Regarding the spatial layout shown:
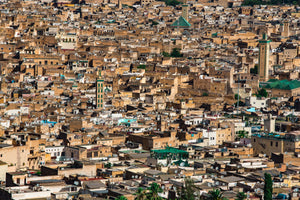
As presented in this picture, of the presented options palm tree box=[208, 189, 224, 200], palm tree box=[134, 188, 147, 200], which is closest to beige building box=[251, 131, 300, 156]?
palm tree box=[208, 189, 224, 200]

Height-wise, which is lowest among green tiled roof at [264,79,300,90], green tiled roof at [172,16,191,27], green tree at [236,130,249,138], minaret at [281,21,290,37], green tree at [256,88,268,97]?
green tree at [236,130,249,138]

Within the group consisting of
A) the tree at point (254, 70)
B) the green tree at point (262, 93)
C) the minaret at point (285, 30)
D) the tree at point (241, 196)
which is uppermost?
the minaret at point (285, 30)

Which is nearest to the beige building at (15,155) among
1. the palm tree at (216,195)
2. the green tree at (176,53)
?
the palm tree at (216,195)

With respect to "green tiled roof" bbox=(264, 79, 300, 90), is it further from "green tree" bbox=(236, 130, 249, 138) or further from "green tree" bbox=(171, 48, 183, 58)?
"green tree" bbox=(236, 130, 249, 138)

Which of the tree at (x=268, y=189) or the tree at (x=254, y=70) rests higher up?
the tree at (x=254, y=70)

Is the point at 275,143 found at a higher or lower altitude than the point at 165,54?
lower

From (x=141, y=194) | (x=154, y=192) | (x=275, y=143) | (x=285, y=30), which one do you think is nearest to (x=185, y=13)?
(x=285, y=30)

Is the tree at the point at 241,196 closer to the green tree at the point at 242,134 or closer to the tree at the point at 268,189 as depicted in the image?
the tree at the point at 268,189

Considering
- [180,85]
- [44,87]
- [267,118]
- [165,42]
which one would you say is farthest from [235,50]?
[267,118]

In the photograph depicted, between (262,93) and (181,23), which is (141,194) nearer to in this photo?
(262,93)
